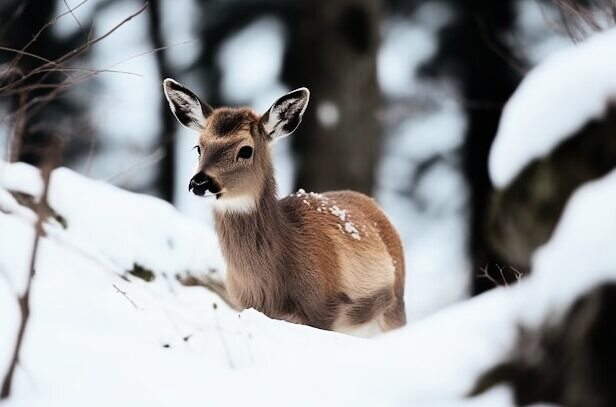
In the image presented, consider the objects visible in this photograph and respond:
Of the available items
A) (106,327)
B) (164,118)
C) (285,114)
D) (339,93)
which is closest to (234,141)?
(285,114)

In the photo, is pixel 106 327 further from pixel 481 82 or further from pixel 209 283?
pixel 481 82

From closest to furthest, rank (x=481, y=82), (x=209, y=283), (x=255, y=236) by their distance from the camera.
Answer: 1. (x=255, y=236)
2. (x=209, y=283)
3. (x=481, y=82)

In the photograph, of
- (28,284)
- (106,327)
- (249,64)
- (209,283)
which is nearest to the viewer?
(28,284)

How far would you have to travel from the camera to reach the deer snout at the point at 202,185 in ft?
19.8

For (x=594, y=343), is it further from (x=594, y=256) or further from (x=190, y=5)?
(x=190, y=5)

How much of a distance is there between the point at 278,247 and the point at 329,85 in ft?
22.0

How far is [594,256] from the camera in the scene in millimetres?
3344

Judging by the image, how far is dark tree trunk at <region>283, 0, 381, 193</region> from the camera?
501 inches

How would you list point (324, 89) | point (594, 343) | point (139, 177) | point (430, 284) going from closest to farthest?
1. point (594, 343)
2. point (430, 284)
3. point (324, 89)
4. point (139, 177)

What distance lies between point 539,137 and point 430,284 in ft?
22.1

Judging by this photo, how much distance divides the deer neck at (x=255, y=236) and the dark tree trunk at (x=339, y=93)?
607cm

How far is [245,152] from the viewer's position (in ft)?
21.2

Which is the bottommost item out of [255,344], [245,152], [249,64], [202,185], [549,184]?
[549,184]

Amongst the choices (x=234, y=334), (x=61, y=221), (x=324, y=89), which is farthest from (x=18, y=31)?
(x=234, y=334)
